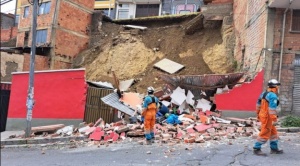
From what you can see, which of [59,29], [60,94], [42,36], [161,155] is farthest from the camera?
[42,36]

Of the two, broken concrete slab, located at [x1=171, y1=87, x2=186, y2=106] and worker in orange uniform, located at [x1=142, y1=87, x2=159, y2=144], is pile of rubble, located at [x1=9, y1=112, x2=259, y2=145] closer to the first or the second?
worker in orange uniform, located at [x1=142, y1=87, x2=159, y2=144]

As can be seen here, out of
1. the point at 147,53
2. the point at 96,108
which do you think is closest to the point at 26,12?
the point at 147,53

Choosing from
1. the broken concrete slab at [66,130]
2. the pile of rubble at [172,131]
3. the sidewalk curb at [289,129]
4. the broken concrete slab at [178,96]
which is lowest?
the broken concrete slab at [66,130]

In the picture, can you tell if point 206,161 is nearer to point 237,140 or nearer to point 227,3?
point 237,140

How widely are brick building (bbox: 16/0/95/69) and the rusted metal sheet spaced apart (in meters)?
15.5

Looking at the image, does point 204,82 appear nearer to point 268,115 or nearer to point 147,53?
point 268,115

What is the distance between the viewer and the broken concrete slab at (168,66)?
2204cm

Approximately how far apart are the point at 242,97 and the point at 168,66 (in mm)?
9131

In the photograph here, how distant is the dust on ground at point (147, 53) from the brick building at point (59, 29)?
1.53m

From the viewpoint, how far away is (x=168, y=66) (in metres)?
22.7

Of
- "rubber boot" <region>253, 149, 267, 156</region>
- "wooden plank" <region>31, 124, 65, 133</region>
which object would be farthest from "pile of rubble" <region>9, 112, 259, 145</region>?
"rubber boot" <region>253, 149, 267, 156</region>

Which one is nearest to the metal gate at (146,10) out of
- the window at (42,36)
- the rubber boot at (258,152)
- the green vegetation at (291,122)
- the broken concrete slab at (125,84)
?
the window at (42,36)

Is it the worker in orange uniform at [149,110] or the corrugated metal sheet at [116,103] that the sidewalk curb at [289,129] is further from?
the corrugated metal sheet at [116,103]

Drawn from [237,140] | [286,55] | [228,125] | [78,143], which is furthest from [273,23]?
[78,143]
